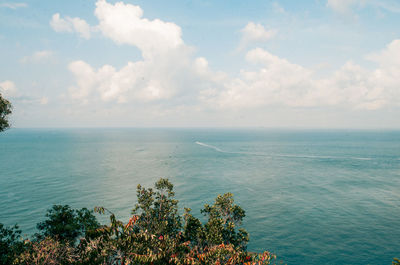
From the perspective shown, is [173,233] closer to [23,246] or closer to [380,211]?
[23,246]

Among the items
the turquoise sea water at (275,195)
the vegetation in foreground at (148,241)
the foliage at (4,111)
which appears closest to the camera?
the vegetation in foreground at (148,241)

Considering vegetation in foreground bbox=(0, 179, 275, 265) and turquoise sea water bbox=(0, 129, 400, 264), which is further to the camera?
turquoise sea water bbox=(0, 129, 400, 264)

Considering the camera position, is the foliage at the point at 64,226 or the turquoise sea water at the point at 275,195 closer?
the foliage at the point at 64,226

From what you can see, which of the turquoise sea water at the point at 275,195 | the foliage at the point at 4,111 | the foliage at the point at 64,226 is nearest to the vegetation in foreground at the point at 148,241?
the foliage at the point at 64,226

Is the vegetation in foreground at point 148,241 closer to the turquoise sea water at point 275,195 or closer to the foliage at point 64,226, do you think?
the foliage at point 64,226

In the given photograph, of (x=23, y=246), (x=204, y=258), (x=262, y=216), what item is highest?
(x=204, y=258)

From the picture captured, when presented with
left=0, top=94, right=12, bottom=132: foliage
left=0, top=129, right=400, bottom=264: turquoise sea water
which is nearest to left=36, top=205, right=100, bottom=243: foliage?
left=0, top=94, right=12, bottom=132: foliage

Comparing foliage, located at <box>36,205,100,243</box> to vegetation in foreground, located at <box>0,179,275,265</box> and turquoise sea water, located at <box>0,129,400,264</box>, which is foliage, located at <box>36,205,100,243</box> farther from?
turquoise sea water, located at <box>0,129,400,264</box>

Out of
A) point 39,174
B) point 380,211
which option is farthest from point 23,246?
point 39,174
